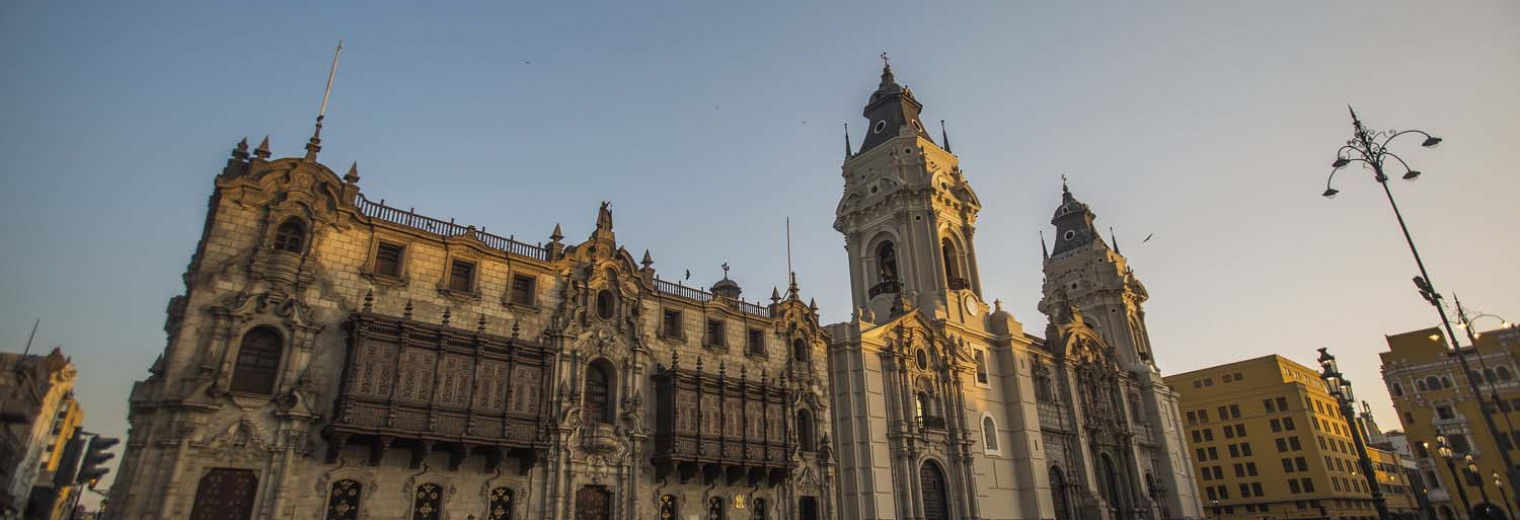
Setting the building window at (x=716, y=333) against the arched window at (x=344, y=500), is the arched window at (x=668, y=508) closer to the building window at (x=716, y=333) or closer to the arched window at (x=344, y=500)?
the building window at (x=716, y=333)

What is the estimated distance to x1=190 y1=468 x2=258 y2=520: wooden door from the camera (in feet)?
69.9

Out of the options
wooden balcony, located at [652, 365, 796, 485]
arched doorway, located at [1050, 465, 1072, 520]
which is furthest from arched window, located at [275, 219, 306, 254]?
arched doorway, located at [1050, 465, 1072, 520]

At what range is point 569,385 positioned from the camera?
28.9 meters

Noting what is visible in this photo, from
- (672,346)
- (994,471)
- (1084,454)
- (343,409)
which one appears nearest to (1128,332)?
(1084,454)

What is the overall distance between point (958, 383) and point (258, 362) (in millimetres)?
32633

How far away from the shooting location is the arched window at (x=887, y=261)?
4928 centimetres

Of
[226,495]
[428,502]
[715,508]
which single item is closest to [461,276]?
[428,502]

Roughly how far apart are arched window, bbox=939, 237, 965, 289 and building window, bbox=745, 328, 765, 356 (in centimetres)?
1576

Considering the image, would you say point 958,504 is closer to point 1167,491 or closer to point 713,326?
point 713,326

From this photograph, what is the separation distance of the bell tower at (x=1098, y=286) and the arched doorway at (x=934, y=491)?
23929mm

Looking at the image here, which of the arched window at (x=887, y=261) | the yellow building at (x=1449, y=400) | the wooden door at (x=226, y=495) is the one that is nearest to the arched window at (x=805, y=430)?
the arched window at (x=887, y=261)

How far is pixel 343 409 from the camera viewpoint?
23.1 m

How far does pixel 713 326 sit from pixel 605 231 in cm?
655

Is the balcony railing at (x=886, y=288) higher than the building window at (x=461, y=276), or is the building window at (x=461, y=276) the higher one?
the balcony railing at (x=886, y=288)
